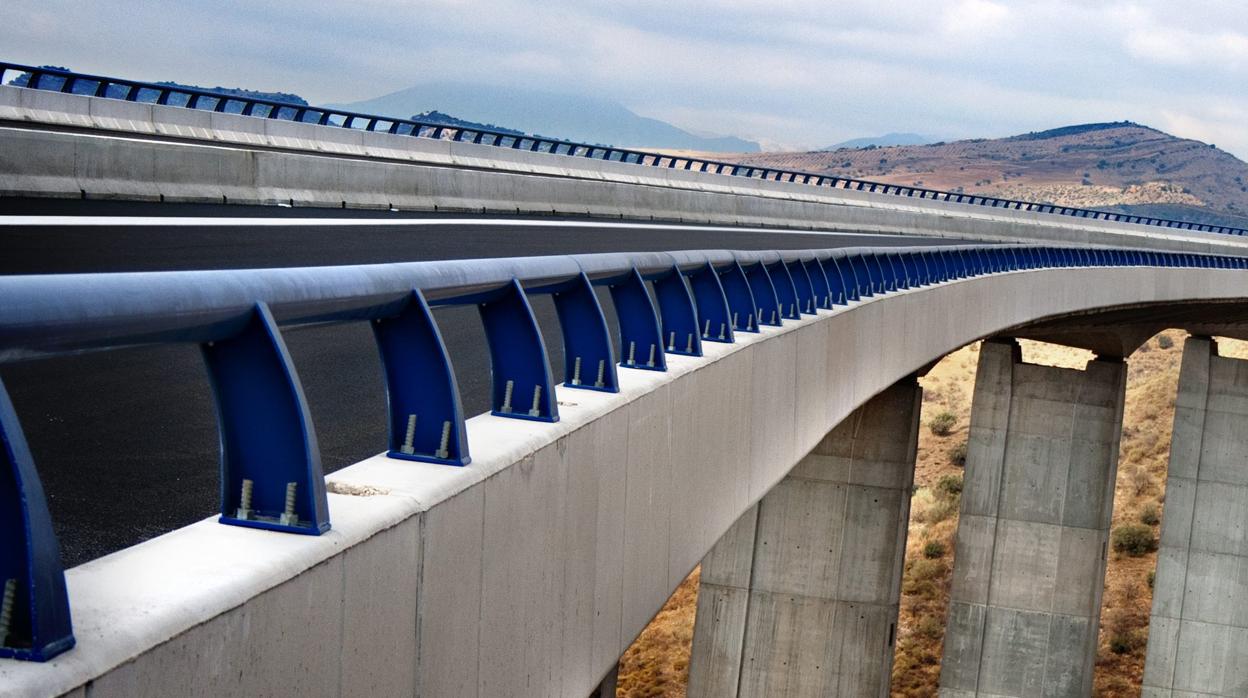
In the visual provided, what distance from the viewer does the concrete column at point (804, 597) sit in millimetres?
34188

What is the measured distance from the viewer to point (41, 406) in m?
6.74

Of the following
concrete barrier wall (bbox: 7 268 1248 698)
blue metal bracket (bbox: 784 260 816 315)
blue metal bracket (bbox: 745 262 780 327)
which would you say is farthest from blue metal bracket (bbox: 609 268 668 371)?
blue metal bracket (bbox: 784 260 816 315)

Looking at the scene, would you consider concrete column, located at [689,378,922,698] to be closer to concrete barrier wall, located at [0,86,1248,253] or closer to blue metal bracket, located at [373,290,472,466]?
concrete barrier wall, located at [0,86,1248,253]

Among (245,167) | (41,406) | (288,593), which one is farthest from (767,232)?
(288,593)

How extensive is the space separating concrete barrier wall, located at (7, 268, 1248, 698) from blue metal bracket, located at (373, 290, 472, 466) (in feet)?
0.34

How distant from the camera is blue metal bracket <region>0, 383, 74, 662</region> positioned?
256 centimetres

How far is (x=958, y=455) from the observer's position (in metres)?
70.9

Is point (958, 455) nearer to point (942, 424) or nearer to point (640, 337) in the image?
point (942, 424)

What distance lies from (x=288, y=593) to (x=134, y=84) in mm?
23574

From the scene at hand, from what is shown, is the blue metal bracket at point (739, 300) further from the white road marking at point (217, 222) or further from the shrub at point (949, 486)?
the shrub at point (949, 486)

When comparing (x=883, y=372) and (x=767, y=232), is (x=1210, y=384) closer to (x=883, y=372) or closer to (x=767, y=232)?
(x=767, y=232)

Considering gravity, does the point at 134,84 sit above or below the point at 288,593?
above

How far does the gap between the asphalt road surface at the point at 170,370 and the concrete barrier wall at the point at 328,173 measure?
2.33 ft

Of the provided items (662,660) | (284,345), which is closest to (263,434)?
(284,345)
